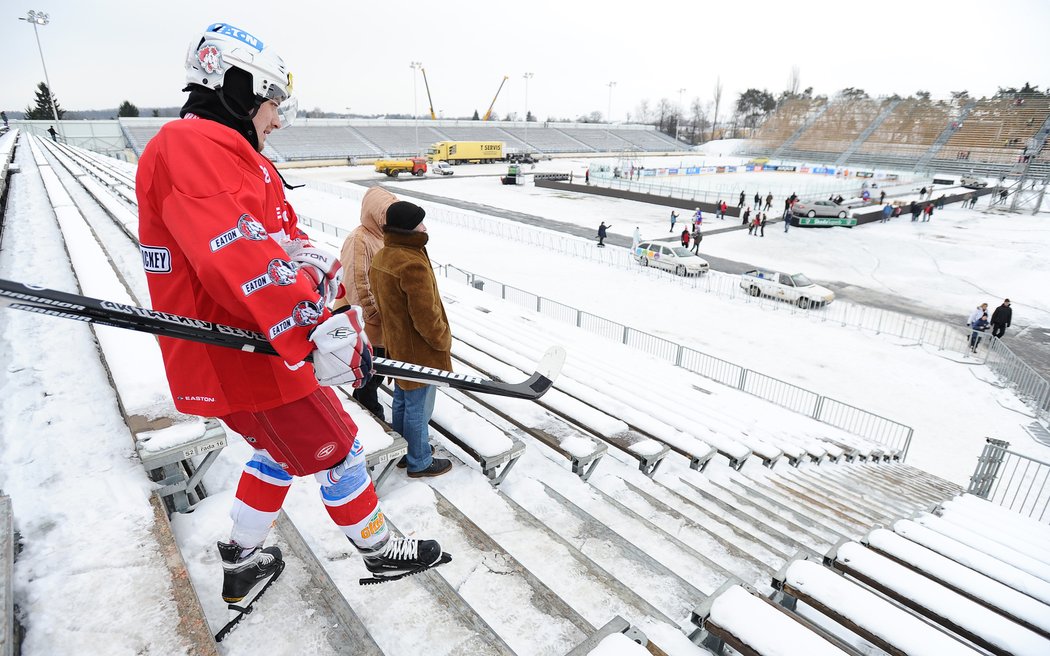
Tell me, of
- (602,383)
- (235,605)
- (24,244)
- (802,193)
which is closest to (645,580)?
(235,605)

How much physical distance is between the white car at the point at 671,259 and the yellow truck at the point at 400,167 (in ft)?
107

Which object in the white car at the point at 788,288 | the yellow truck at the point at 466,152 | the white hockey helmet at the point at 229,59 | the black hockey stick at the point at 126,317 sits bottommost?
the white car at the point at 788,288

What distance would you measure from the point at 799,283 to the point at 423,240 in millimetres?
16182

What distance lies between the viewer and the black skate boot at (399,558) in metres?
2.22

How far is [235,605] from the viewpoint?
2.10m

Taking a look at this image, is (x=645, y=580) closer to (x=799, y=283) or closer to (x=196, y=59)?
(x=196, y=59)

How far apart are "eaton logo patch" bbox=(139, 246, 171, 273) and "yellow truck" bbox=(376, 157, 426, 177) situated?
48.6 m

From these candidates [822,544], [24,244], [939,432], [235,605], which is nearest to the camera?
[235,605]

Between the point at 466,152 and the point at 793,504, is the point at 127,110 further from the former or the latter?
the point at 793,504

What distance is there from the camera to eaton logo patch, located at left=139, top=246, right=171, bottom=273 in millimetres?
1748

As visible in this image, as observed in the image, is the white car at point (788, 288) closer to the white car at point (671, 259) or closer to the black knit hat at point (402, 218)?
the white car at point (671, 259)

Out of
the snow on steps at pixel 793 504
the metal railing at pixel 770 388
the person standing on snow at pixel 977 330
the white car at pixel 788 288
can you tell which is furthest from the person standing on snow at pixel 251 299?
the white car at pixel 788 288

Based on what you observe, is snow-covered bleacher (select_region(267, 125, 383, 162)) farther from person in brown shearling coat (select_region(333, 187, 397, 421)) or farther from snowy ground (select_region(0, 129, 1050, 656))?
person in brown shearling coat (select_region(333, 187, 397, 421))

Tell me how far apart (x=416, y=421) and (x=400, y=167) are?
4774 cm
